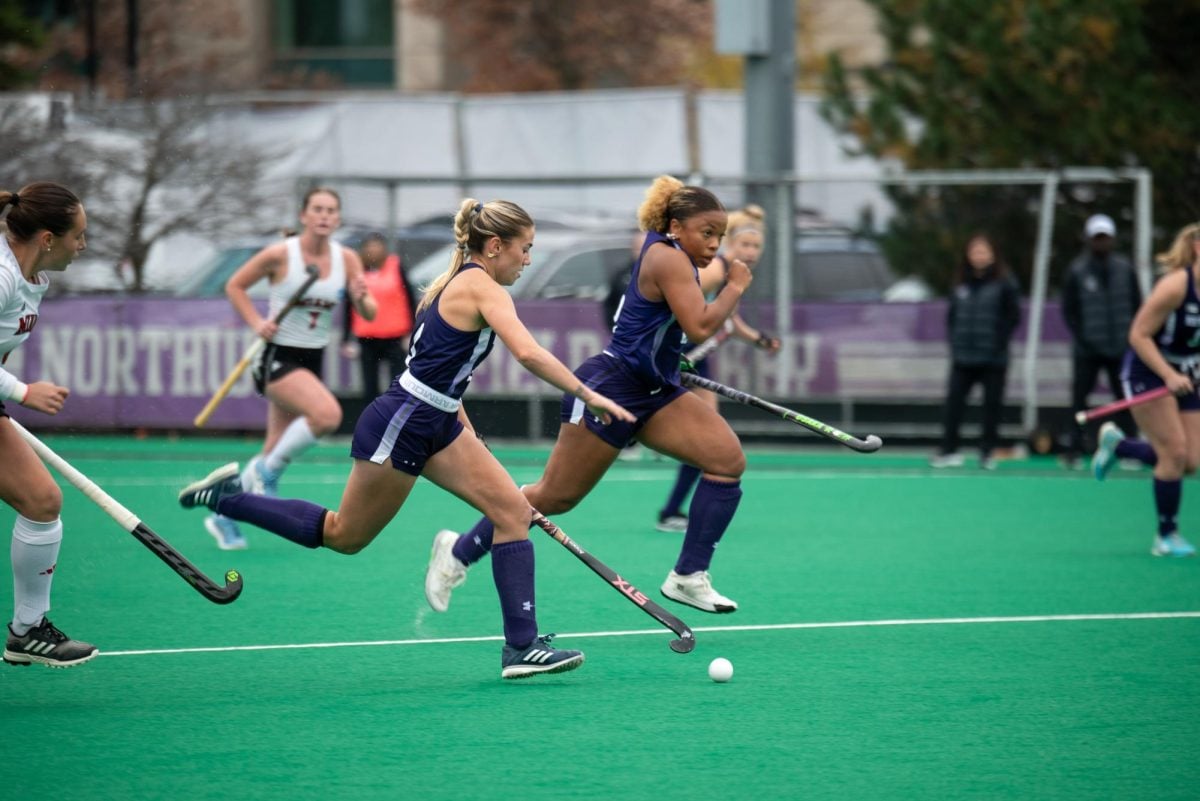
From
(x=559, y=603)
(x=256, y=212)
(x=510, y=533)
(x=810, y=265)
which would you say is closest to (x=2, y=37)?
(x=256, y=212)

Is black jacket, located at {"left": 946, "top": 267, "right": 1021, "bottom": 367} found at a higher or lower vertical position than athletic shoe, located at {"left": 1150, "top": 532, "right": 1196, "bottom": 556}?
higher

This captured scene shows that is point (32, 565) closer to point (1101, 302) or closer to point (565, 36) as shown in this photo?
point (1101, 302)

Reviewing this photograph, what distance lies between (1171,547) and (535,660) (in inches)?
182

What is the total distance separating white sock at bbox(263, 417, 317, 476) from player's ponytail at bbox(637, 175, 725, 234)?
3059mm

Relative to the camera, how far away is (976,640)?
23.4ft

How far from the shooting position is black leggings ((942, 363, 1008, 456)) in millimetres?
14188

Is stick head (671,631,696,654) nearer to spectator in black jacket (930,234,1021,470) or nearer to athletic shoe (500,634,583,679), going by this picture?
athletic shoe (500,634,583,679)

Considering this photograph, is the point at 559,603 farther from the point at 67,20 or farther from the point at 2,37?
the point at 67,20

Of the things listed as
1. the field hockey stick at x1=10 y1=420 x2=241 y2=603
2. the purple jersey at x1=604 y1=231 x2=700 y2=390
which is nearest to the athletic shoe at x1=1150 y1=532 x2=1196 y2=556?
the purple jersey at x1=604 y1=231 x2=700 y2=390

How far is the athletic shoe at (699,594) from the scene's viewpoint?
7281 millimetres

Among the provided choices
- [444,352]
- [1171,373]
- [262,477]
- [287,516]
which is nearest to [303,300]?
[262,477]

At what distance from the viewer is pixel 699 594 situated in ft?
23.9

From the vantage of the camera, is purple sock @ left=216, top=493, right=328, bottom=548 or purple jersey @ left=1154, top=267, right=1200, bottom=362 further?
purple jersey @ left=1154, top=267, right=1200, bottom=362

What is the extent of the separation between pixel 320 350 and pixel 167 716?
4409mm
